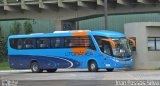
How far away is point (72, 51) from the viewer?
40.4 m

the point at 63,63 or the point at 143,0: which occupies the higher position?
the point at 143,0

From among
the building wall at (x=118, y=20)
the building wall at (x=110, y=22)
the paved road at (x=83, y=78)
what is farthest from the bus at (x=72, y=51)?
the building wall at (x=118, y=20)

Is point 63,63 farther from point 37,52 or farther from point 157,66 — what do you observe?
point 157,66

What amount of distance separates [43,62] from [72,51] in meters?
3.16

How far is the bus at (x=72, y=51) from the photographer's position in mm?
39062

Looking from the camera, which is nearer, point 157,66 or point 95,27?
point 157,66

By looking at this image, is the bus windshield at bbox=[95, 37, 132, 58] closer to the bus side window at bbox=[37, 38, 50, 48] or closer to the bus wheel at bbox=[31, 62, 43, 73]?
the bus side window at bbox=[37, 38, 50, 48]

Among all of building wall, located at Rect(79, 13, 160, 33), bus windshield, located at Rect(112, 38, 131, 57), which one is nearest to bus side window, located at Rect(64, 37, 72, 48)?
bus windshield, located at Rect(112, 38, 131, 57)

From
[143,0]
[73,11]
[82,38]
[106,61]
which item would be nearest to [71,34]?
[82,38]

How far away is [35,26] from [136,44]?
2140 cm

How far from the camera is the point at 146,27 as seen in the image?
147ft

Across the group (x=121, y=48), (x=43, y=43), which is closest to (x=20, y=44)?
(x=43, y=43)

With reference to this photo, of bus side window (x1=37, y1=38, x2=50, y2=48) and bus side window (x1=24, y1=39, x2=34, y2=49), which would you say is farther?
bus side window (x1=24, y1=39, x2=34, y2=49)

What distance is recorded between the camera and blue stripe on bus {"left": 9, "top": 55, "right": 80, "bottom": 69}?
40.9 metres
